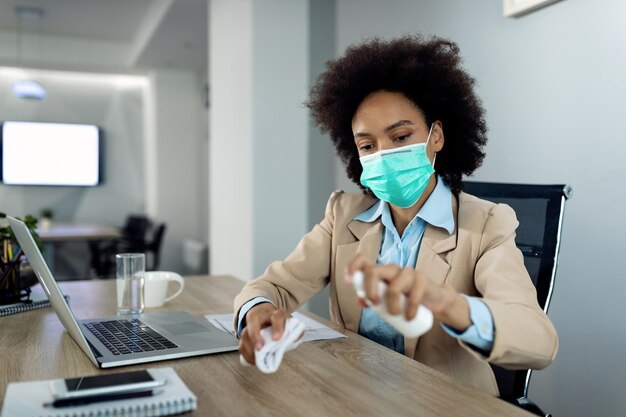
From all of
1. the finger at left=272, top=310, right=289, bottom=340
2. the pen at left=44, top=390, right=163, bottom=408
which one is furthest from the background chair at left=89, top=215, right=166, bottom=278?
the pen at left=44, top=390, right=163, bottom=408

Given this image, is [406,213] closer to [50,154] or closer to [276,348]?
[276,348]

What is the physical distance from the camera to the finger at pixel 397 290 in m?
0.76

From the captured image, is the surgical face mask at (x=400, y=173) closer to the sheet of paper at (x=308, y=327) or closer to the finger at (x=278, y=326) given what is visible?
the sheet of paper at (x=308, y=327)

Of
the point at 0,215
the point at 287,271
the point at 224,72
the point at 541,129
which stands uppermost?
the point at 224,72

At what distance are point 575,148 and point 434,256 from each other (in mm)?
881

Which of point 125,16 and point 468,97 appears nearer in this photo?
point 468,97

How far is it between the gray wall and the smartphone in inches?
56.7

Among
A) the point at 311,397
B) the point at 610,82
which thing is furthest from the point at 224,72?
the point at 311,397

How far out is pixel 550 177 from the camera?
1983mm

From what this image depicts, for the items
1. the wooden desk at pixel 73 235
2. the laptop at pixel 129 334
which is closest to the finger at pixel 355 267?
the laptop at pixel 129 334

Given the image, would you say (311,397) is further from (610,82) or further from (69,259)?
(69,259)

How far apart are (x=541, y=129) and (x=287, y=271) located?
1.10 metres

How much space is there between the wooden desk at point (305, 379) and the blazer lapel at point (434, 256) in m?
0.15

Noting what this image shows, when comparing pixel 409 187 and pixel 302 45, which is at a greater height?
pixel 302 45
